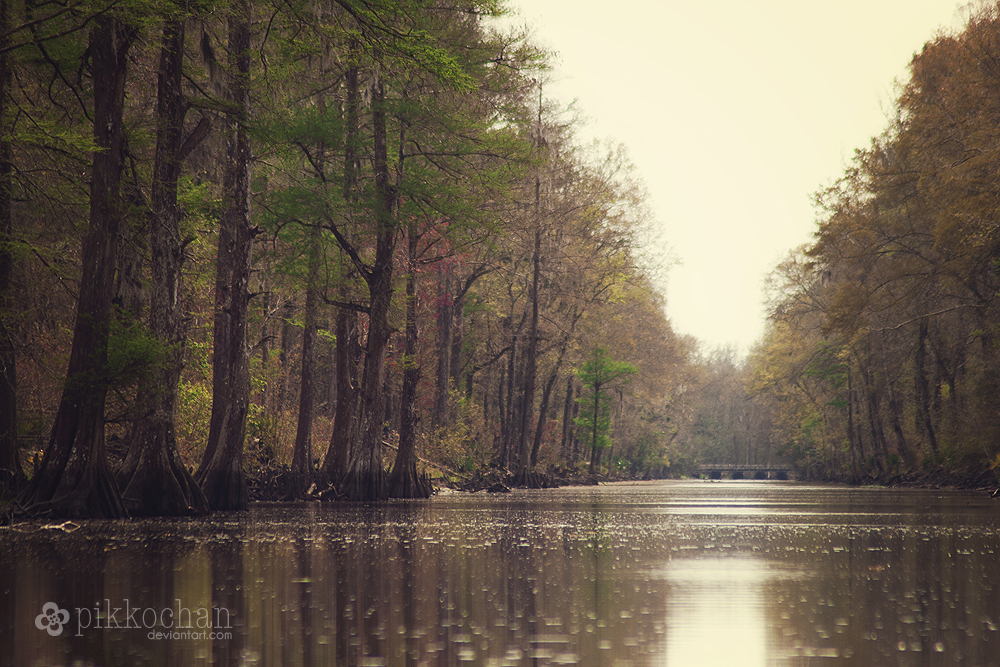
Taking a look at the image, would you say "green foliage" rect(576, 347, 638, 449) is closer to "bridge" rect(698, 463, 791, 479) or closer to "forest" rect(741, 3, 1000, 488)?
"forest" rect(741, 3, 1000, 488)

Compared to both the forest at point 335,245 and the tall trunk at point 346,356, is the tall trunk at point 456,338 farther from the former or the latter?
the tall trunk at point 346,356

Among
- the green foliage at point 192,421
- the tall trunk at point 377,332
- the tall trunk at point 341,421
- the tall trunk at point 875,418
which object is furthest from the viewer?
the tall trunk at point 875,418

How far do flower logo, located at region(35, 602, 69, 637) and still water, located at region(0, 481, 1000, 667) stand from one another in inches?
0.6

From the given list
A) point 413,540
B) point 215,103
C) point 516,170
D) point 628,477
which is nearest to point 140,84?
point 215,103

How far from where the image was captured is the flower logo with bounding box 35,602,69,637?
4.23m

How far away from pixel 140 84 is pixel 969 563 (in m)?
15.6

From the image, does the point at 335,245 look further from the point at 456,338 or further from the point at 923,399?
the point at 923,399

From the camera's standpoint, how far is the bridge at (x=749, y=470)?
104m

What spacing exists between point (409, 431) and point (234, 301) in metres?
6.72

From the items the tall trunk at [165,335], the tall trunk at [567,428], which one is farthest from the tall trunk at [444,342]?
the tall trunk at [567,428]

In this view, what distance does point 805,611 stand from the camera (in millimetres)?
Answer: 4855

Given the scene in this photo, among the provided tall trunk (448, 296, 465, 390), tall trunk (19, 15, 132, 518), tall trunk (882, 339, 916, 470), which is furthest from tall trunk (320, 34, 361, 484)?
tall trunk (882, 339, 916, 470)

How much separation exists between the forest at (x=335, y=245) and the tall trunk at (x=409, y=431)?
3.5 inches

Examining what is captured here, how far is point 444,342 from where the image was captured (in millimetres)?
34688
